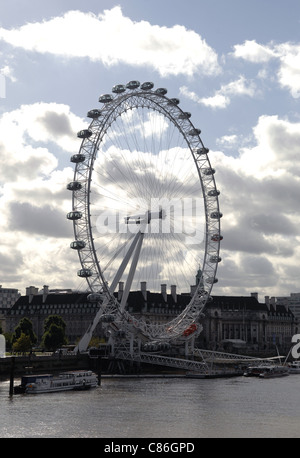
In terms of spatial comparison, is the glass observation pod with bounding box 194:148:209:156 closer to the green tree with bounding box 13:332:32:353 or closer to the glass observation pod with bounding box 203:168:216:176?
the glass observation pod with bounding box 203:168:216:176

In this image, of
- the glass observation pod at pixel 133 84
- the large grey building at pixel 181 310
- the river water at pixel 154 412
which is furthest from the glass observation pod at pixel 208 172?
the large grey building at pixel 181 310

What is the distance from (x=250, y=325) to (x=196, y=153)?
76829 mm

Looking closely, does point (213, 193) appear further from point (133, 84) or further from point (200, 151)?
point (133, 84)

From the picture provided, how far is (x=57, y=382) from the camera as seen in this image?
197 feet

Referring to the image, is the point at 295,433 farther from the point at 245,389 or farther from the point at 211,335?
the point at 211,335

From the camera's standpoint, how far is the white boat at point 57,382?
57.6 m

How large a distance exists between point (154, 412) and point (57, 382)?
55.7ft

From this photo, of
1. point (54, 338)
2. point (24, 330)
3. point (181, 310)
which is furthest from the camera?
point (181, 310)

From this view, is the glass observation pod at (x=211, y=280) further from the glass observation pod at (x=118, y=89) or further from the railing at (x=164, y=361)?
the glass observation pod at (x=118, y=89)

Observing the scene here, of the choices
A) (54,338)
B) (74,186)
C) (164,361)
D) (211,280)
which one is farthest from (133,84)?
(54,338)

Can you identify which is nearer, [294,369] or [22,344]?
[22,344]
